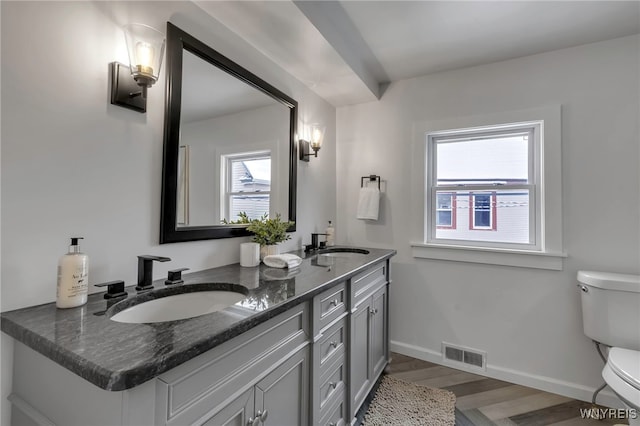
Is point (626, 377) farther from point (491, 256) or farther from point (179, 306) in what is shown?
point (179, 306)

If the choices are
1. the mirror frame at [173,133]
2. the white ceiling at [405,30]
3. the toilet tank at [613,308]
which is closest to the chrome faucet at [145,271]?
the mirror frame at [173,133]

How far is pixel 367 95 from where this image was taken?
2391 millimetres

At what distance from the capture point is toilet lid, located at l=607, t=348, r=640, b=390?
50.3 inches

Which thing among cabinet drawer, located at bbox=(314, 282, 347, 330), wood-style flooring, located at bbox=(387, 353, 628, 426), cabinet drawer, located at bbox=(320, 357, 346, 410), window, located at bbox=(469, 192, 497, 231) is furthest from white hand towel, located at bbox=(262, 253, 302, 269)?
window, located at bbox=(469, 192, 497, 231)

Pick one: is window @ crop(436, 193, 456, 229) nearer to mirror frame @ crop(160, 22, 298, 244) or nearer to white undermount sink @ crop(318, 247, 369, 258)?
white undermount sink @ crop(318, 247, 369, 258)

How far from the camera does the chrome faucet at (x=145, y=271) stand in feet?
3.42

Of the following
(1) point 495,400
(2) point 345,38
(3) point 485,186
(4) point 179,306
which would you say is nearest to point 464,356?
(1) point 495,400

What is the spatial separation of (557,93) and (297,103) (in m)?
1.79

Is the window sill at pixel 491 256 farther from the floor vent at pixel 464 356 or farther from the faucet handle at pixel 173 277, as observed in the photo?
the faucet handle at pixel 173 277

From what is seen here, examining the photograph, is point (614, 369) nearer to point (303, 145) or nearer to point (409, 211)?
point (409, 211)

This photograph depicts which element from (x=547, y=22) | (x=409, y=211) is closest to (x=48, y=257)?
(x=409, y=211)

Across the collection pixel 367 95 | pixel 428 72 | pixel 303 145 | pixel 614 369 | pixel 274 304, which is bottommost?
pixel 614 369

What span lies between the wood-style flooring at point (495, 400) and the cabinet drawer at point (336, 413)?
735 mm

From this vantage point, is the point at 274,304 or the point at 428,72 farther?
the point at 428,72
